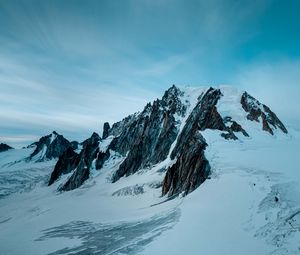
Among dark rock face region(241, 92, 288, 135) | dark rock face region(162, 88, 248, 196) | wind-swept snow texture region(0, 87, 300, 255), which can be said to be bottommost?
wind-swept snow texture region(0, 87, 300, 255)

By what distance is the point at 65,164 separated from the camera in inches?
5477

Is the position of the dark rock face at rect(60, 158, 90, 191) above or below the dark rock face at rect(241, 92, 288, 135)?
below

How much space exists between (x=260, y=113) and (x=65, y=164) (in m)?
96.1

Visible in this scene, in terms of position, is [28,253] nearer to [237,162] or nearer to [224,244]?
[224,244]

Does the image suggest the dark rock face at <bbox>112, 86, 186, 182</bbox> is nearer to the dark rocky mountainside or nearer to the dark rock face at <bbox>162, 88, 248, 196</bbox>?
the dark rocky mountainside

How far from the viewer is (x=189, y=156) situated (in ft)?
148

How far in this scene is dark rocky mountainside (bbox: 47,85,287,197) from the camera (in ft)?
146

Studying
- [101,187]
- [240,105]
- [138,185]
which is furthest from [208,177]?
[101,187]

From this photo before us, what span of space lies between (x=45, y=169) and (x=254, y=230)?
188 meters

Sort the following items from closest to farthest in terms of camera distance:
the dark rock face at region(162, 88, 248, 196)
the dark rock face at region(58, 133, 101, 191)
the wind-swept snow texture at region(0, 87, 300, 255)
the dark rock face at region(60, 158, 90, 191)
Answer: the wind-swept snow texture at region(0, 87, 300, 255) → the dark rock face at region(162, 88, 248, 196) → the dark rock face at region(60, 158, 90, 191) → the dark rock face at region(58, 133, 101, 191)

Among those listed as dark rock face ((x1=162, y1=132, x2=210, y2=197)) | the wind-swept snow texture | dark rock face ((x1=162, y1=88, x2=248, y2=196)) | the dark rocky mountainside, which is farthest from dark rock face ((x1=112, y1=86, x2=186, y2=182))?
the wind-swept snow texture

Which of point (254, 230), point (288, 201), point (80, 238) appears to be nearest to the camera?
point (254, 230)

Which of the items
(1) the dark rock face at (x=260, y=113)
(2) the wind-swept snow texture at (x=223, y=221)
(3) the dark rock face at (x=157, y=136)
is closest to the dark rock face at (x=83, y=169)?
(3) the dark rock face at (x=157, y=136)

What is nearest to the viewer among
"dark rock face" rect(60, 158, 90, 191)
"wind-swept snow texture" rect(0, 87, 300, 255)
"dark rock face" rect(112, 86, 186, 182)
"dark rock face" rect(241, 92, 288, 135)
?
"wind-swept snow texture" rect(0, 87, 300, 255)
